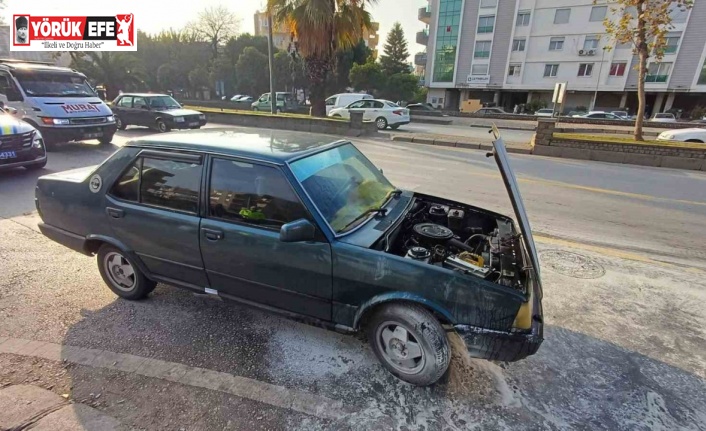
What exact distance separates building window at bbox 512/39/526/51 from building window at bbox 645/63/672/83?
1219cm

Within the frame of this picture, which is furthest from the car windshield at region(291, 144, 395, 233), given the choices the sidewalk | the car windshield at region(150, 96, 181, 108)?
the car windshield at region(150, 96, 181, 108)

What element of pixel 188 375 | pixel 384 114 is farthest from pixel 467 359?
pixel 384 114

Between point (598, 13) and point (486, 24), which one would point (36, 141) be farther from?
point (598, 13)

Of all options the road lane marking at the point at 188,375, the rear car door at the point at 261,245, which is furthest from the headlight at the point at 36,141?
the rear car door at the point at 261,245

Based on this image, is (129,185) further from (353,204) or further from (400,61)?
(400,61)

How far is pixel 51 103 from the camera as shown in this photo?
897 cm

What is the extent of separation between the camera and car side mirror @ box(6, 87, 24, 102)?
892 centimetres

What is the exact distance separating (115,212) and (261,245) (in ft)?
4.72

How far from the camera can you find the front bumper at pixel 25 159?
650 centimetres

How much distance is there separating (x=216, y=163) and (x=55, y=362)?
1.81m

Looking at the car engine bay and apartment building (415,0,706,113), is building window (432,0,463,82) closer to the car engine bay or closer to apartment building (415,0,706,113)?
apartment building (415,0,706,113)

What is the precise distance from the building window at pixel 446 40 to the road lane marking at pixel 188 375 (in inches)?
1817

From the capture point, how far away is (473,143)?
13.3 meters

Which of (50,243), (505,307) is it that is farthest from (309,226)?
(50,243)
